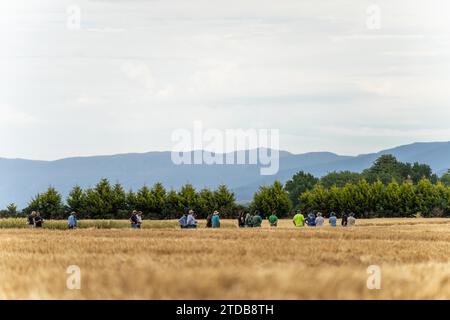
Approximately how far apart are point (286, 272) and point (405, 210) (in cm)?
9224

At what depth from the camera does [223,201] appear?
92875mm

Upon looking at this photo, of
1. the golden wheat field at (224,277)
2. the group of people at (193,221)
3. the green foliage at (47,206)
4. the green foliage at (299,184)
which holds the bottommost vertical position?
the golden wheat field at (224,277)

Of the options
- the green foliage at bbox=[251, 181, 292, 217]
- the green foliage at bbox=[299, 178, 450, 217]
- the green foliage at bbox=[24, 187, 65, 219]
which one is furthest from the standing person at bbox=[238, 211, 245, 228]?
the green foliage at bbox=[299, 178, 450, 217]

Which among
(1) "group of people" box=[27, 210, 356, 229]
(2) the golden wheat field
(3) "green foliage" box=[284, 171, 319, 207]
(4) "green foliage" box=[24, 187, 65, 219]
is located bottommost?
(2) the golden wheat field

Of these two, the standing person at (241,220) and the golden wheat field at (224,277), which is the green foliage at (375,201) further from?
the golden wheat field at (224,277)

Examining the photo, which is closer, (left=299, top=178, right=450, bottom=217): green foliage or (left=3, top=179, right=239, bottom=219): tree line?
(left=3, top=179, right=239, bottom=219): tree line

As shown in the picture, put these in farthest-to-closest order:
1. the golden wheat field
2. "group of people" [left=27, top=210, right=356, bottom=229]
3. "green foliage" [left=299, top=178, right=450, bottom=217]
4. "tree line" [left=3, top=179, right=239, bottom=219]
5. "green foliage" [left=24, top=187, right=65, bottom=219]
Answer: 1. "green foliage" [left=299, top=178, right=450, bottom=217]
2. "tree line" [left=3, top=179, right=239, bottom=219]
3. "green foliage" [left=24, top=187, right=65, bottom=219]
4. "group of people" [left=27, top=210, right=356, bottom=229]
5. the golden wheat field

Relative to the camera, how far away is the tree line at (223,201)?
285 ft

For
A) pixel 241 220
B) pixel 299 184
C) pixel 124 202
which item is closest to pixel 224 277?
pixel 241 220

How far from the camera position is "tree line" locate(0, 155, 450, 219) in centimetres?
8700

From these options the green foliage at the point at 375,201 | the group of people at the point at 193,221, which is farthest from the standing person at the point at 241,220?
the green foliage at the point at 375,201

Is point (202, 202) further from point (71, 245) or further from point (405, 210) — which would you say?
point (71, 245)

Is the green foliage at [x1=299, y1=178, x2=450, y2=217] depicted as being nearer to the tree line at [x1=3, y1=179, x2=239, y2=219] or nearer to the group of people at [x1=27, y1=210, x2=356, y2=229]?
the tree line at [x1=3, y1=179, x2=239, y2=219]

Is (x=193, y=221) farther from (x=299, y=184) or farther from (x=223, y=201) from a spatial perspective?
(x=299, y=184)
